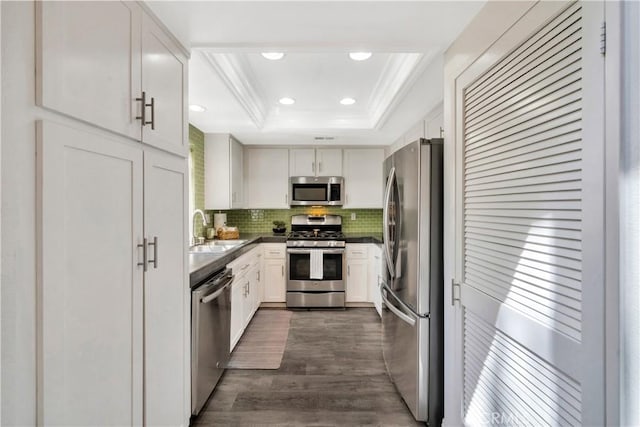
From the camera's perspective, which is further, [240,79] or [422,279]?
[240,79]

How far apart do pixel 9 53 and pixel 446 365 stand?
2090 mm

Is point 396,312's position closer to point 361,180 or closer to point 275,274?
point 275,274

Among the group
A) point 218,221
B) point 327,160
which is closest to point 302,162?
point 327,160

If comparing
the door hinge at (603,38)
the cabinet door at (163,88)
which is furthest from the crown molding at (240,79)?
the door hinge at (603,38)

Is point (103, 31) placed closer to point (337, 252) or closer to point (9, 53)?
point (9, 53)

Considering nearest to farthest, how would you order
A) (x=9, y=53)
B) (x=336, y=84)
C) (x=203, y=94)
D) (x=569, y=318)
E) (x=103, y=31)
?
1. (x=9, y=53)
2. (x=569, y=318)
3. (x=103, y=31)
4. (x=203, y=94)
5. (x=336, y=84)

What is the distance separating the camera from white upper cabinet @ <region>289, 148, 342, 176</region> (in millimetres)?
4609

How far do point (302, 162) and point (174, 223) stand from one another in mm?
3153

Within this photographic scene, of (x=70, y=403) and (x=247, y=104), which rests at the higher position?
(x=247, y=104)

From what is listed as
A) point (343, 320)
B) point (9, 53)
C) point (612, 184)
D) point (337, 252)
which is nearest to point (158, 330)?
point (9, 53)

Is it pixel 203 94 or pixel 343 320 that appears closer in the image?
pixel 203 94

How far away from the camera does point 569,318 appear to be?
0.90 metres

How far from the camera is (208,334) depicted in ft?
6.86

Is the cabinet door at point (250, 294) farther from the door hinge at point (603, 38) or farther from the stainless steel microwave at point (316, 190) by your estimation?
the door hinge at point (603, 38)
